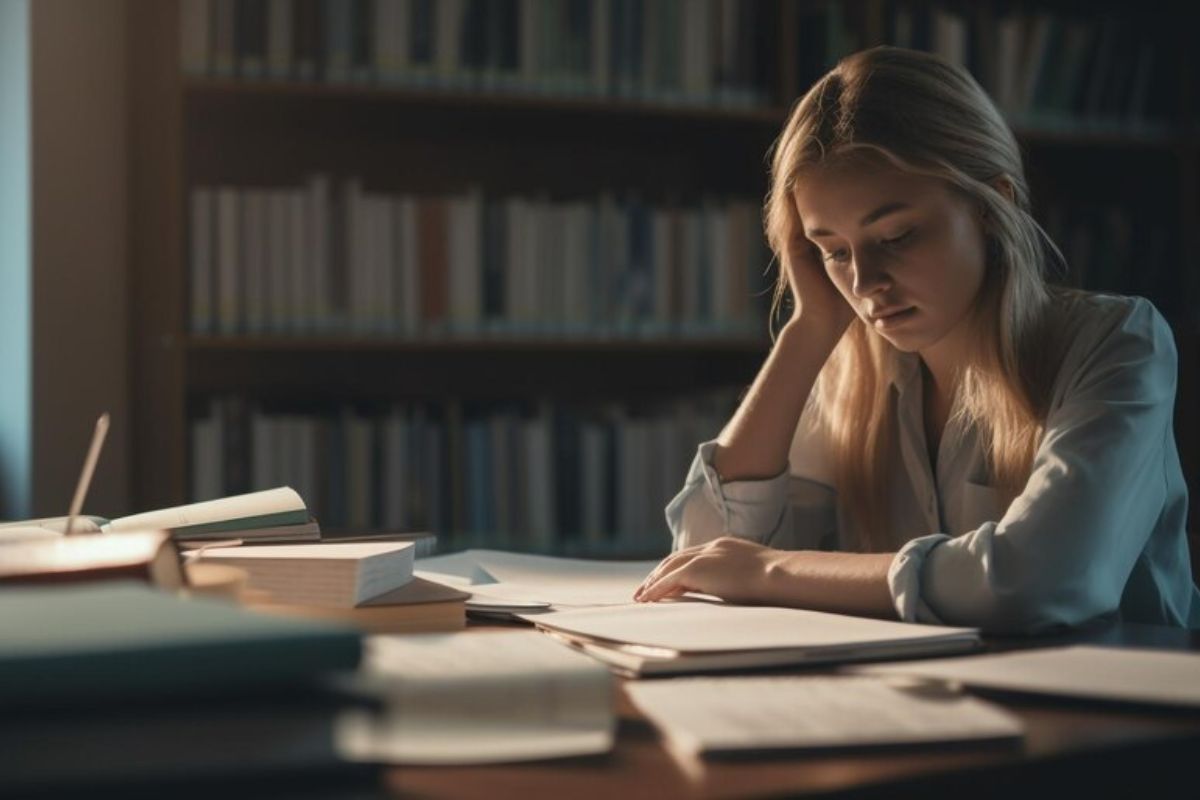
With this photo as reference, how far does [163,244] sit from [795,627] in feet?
5.92

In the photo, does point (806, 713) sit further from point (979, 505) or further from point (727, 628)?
point (979, 505)

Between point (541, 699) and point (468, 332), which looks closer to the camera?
point (541, 699)

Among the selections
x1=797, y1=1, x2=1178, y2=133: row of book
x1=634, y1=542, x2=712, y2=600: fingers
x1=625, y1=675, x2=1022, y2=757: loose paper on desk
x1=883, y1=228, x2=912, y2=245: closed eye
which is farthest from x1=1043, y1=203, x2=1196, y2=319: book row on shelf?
x1=625, y1=675, x2=1022, y2=757: loose paper on desk

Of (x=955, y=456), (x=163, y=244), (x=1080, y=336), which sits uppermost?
(x=163, y=244)

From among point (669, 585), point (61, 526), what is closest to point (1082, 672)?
point (669, 585)

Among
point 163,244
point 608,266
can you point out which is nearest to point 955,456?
point 608,266

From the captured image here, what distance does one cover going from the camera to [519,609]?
1110 millimetres

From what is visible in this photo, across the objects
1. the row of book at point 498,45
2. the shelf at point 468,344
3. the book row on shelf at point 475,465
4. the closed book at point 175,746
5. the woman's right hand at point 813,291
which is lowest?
the book row on shelf at point 475,465

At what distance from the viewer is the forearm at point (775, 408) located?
1.61 m

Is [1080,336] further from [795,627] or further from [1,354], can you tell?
[1,354]

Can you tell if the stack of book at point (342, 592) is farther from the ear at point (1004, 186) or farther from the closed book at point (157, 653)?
the ear at point (1004, 186)

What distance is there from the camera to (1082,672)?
2.63 feet

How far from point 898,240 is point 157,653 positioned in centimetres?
105

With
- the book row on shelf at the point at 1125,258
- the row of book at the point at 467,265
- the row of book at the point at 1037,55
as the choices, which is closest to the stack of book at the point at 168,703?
the row of book at the point at 467,265
